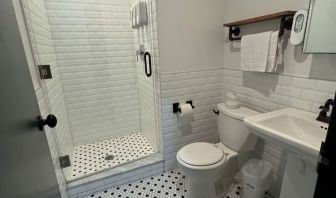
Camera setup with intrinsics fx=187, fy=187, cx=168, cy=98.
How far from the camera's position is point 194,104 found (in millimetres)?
1885

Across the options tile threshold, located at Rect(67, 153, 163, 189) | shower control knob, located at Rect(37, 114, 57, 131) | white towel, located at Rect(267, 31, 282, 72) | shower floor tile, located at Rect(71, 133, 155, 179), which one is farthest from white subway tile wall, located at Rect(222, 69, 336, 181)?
shower control knob, located at Rect(37, 114, 57, 131)

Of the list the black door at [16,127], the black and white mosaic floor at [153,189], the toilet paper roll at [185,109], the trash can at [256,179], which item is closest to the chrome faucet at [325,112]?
the trash can at [256,179]

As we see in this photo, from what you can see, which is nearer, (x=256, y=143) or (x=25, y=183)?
(x=25, y=183)

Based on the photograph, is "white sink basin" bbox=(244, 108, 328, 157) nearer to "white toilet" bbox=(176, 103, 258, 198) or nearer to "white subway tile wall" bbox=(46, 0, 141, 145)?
"white toilet" bbox=(176, 103, 258, 198)

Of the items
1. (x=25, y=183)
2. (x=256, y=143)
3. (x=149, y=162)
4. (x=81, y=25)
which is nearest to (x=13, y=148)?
(x=25, y=183)

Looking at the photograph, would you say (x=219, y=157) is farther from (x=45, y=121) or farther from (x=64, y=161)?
(x=64, y=161)

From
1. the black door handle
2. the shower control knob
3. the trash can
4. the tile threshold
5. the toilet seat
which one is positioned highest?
the black door handle

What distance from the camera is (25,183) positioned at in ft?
2.15

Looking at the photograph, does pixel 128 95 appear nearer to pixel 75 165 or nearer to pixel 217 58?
pixel 75 165

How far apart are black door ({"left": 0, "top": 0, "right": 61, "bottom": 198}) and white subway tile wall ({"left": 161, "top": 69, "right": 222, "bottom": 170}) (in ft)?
3.49

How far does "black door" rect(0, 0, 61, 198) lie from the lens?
565mm

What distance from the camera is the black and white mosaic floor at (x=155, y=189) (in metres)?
1.69

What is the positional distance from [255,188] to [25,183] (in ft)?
4.73

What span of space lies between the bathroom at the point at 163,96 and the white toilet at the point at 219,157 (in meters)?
0.01
